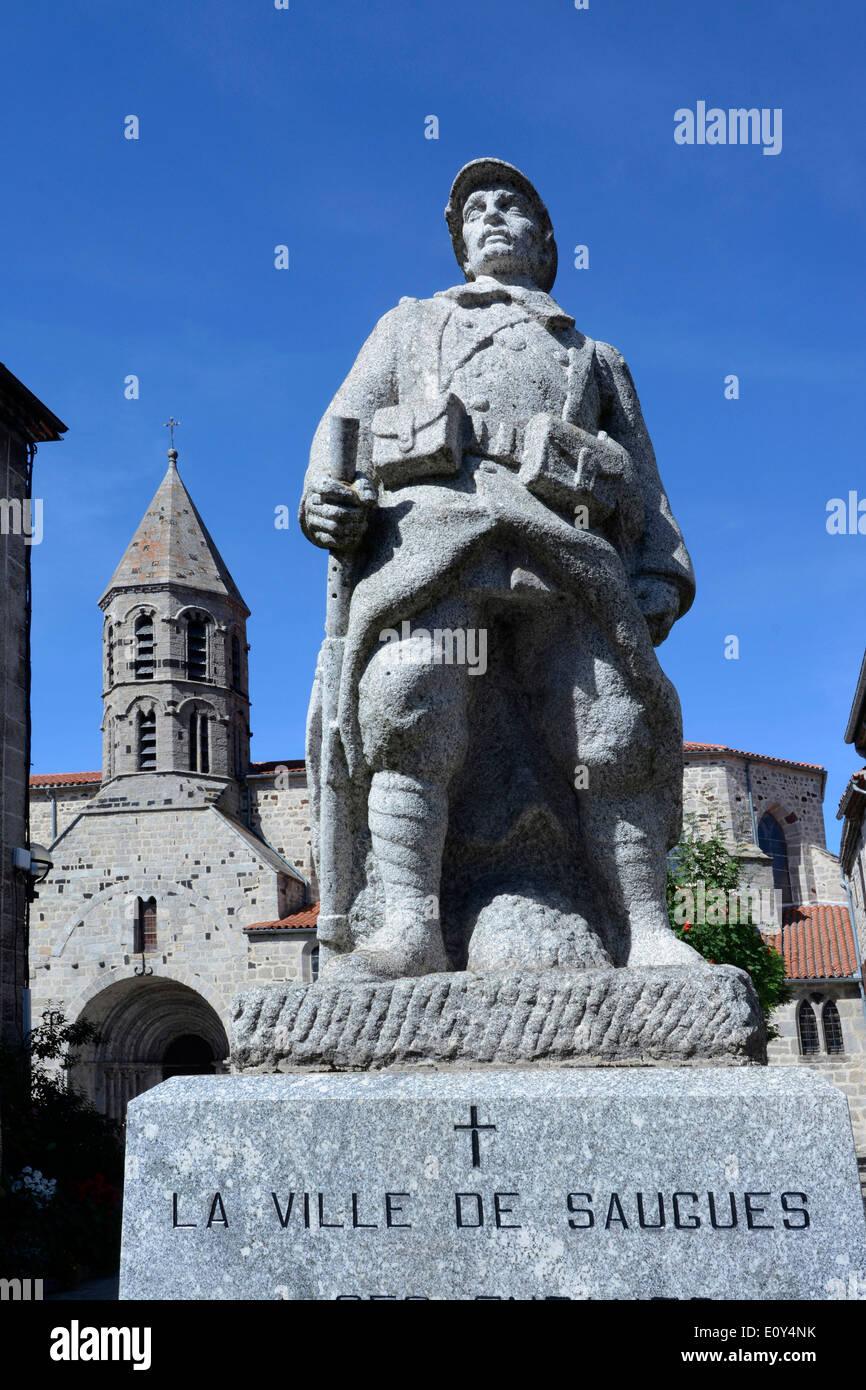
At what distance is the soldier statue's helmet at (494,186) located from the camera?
427 cm

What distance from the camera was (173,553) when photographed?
41125 millimetres

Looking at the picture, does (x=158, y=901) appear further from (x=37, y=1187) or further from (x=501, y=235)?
(x=501, y=235)

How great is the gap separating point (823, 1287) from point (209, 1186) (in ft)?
4.50

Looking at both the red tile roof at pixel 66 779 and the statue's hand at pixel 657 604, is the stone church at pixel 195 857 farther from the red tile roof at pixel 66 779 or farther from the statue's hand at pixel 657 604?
the statue's hand at pixel 657 604

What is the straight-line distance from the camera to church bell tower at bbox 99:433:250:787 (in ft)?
128

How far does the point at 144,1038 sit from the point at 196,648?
13.1 metres

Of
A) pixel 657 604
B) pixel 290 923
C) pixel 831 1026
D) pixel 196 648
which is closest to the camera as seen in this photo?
pixel 657 604

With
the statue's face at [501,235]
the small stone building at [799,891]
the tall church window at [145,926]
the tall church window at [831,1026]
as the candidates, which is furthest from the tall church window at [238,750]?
the statue's face at [501,235]

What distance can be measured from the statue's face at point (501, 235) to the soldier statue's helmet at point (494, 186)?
0.02m

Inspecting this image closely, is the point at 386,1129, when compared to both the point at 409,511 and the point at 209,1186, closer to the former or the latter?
the point at 209,1186

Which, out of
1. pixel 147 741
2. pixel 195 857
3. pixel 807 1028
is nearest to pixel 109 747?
pixel 147 741

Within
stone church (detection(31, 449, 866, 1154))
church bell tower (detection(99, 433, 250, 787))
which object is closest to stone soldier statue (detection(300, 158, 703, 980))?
stone church (detection(31, 449, 866, 1154))

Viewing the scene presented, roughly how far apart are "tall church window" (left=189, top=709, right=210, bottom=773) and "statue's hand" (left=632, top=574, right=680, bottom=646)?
3644 cm

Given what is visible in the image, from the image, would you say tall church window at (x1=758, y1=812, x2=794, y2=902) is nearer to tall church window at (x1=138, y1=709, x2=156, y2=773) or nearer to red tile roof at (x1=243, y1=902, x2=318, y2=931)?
red tile roof at (x1=243, y1=902, x2=318, y2=931)
